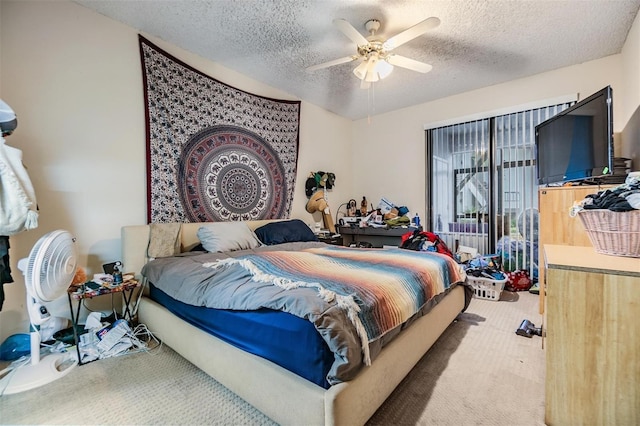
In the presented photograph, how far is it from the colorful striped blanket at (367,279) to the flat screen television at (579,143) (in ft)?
3.98

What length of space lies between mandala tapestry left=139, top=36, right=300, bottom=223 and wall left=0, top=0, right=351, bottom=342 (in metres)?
0.12

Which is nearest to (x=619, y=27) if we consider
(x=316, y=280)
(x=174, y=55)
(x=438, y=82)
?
(x=438, y=82)

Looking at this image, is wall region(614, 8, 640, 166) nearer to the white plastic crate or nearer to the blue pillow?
the white plastic crate

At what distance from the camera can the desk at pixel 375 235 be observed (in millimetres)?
3953

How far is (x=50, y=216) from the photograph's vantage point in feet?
6.79

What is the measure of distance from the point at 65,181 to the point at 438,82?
13.3ft

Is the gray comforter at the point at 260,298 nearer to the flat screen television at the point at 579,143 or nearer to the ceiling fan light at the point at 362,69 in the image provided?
the flat screen television at the point at 579,143

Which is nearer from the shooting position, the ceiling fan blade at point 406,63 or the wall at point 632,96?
the wall at point 632,96

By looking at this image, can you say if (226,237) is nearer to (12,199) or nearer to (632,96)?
(12,199)

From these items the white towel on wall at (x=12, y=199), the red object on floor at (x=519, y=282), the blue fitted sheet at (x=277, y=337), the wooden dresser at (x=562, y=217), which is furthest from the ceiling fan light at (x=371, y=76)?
the red object on floor at (x=519, y=282)

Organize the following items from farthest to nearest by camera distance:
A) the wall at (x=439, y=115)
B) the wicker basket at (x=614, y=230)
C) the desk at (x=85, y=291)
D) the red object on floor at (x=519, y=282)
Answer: the red object on floor at (x=519, y=282), the wall at (x=439, y=115), the desk at (x=85, y=291), the wicker basket at (x=614, y=230)

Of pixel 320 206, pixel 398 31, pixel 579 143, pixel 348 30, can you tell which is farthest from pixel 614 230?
pixel 320 206

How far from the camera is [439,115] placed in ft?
13.6

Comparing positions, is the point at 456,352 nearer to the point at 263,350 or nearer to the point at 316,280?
the point at 316,280
